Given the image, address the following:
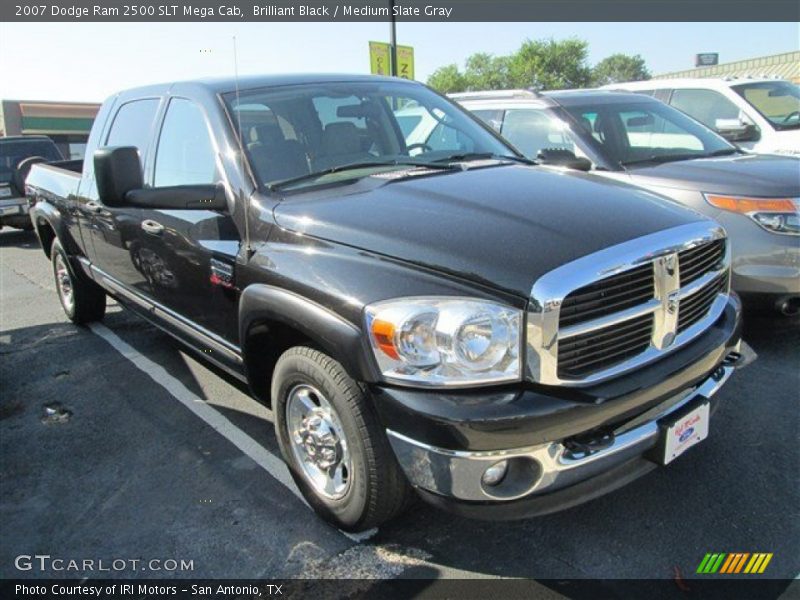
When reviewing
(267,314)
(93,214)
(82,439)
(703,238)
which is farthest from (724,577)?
(93,214)

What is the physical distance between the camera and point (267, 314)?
2787mm

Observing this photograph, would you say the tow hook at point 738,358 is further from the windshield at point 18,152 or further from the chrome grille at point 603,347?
the windshield at point 18,152

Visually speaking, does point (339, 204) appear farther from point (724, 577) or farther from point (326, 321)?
point (724, 577)

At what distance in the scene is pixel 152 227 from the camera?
12.5ft

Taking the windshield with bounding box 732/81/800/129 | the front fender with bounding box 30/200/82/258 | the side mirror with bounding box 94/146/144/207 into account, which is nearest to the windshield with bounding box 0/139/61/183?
the front fender with bounding box 30/200/82/258

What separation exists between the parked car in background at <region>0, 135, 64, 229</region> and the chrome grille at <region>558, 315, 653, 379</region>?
11.8m

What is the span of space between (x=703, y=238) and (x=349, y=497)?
1.78 meters

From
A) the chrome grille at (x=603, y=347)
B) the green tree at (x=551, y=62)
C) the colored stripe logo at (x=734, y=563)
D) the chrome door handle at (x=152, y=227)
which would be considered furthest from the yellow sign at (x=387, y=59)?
the green tree at (x=551, y=62)

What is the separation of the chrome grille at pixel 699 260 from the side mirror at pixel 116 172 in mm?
2481

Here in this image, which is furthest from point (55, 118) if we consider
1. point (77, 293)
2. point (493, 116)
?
point (493, 116)

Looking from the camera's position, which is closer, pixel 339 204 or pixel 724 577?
pixel 724 577

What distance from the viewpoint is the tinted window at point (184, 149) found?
11.1 ft

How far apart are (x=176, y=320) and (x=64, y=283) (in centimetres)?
308

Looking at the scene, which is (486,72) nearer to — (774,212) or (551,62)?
(551,62)
